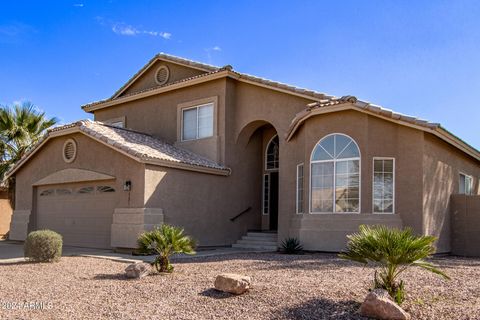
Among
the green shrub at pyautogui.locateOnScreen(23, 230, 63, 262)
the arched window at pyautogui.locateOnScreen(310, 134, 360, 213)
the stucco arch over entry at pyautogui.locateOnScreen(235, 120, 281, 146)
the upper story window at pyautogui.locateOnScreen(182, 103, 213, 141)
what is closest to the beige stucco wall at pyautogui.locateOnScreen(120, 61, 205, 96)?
the upper story window at pyautogui.locateOnScreen(182, 103, 213, 141)

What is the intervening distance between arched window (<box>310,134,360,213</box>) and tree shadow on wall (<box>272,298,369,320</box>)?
7.58m

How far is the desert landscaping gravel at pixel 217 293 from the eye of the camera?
744 centimetres

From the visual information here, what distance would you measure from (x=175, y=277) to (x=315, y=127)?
7.62 metres

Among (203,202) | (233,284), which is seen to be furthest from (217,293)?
(203,202)

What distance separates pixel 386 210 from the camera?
15031 millimetres

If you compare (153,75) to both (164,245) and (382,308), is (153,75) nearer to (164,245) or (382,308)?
(164,245)

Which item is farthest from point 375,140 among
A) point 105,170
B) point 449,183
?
point 105,170

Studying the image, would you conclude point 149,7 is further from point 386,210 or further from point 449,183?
point 449,183

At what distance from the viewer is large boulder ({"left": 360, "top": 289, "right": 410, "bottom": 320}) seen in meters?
6.95

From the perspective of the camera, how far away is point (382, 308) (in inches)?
276

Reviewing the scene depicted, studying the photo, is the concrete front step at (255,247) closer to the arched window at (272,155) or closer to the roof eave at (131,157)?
the roof eave at (131,157)

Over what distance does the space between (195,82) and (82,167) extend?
5738mm

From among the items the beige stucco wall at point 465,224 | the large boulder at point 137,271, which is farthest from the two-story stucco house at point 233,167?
the large boulder at point 137,271

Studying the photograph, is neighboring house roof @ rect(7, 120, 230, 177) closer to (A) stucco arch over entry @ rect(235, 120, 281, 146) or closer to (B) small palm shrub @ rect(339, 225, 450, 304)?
(A) stucco arch over entry @ rect(235, 120, 281, 146)
